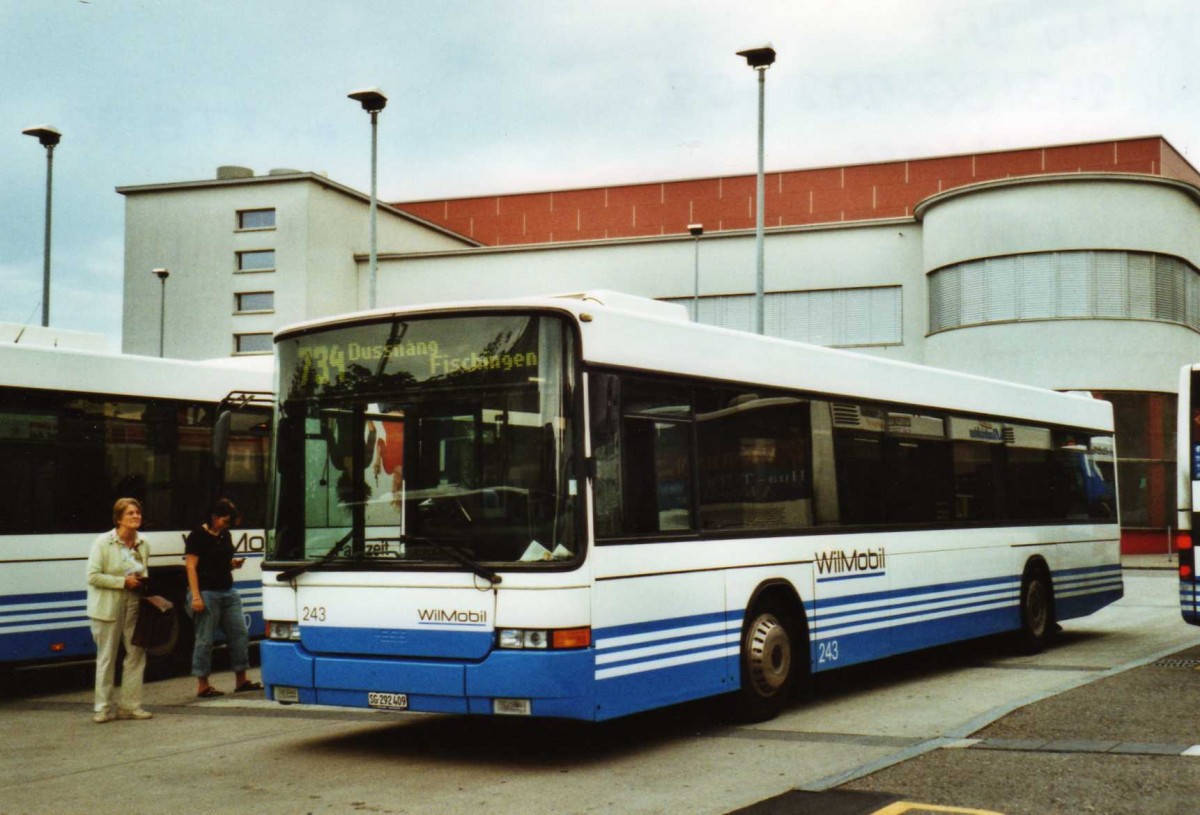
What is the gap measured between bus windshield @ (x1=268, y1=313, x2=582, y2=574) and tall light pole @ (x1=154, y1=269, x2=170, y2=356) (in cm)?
3879

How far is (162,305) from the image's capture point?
46.5 m

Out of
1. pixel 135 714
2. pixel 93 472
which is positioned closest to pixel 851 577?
pixel 135 714

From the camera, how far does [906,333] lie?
3903 centimetres

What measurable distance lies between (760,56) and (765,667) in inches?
531

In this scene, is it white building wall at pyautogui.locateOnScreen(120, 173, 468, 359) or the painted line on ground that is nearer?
the painted line on ground

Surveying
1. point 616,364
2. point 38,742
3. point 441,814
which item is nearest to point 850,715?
point 616,364

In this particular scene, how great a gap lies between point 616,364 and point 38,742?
195 inches

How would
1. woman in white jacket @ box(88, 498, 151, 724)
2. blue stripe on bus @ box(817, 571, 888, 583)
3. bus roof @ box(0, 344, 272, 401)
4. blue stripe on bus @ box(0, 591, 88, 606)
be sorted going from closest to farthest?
woman in white jacket @ box(88, 498, 151, 724), blue stripe on bus @ box(817, 571, 888, 583), blue stripe on bus @ box(0, 591, 88, 606), bus roof @ box(0, 344, 272, 401)

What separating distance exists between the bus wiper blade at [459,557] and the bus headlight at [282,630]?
3.44 ft

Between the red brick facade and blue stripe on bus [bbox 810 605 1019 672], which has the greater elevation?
the red brick facade

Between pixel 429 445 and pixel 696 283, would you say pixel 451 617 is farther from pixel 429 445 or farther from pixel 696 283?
pixel 696 283

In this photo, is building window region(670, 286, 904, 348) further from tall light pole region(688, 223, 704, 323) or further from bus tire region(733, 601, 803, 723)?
bus tire region(733, 601, 803, 723)

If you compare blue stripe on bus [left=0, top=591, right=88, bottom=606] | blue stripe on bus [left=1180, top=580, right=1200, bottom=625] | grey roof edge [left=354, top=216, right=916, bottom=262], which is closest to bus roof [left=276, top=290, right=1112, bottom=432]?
blue stripe on bus [left=1180, top=580, right=1200, bottom=625]

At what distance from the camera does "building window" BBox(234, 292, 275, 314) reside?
45.8 meters
